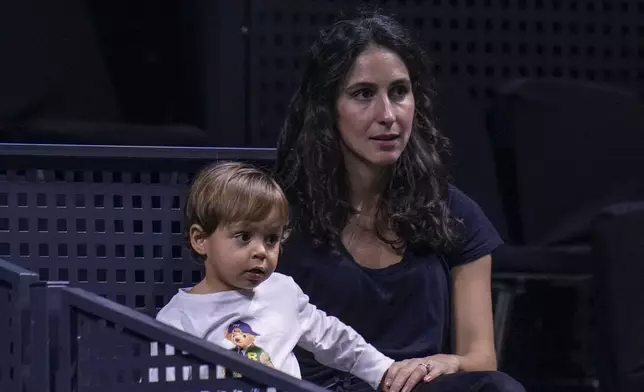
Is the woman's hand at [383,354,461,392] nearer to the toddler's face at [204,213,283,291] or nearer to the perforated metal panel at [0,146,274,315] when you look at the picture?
the toddler's face at [204,213,283,291]

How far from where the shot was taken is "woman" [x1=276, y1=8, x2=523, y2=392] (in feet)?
7.39

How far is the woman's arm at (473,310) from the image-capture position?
7.55 feet

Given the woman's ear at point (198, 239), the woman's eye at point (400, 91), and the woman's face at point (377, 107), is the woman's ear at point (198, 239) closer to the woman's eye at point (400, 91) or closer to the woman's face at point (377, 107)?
the woman's face at point (377, 107)

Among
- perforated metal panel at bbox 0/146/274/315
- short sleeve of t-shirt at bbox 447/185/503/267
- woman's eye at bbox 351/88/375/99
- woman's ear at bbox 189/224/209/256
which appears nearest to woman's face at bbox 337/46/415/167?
woman's eye at bbox 351/88/375/99

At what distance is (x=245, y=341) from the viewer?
1999 millimetres

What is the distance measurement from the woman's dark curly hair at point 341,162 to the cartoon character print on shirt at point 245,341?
32 cm

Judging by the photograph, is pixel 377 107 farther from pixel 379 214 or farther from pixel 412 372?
pixel 412 372

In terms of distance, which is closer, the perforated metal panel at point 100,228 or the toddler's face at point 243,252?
the toddler's face at point 243,252

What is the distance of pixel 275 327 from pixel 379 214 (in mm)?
424

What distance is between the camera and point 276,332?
6.70ft

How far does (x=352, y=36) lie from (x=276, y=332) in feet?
2.16

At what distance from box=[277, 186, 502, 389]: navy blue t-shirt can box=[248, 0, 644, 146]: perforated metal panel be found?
1.27 ft

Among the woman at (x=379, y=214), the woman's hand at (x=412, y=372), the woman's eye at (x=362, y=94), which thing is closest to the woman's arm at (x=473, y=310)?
the woman at (x=379, y=214)

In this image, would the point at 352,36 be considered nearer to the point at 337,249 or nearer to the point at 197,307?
the point at 337,249
